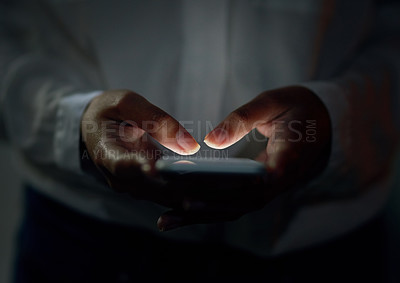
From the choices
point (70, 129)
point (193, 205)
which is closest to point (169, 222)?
point (193, 205)

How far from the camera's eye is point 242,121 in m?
0.19

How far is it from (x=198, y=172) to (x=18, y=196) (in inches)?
24.4

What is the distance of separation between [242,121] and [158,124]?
56 millimetres

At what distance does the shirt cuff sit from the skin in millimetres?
13

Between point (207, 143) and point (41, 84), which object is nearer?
point (207, 143)

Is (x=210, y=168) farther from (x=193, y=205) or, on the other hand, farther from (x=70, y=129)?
(x=70, y=129)

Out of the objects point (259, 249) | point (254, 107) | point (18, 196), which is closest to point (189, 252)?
point (259, 249)

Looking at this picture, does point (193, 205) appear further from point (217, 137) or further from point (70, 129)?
point (70, 129)

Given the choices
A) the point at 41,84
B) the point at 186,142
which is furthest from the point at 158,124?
the point at 41,84

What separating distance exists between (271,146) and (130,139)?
104mm

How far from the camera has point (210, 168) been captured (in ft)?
0.54

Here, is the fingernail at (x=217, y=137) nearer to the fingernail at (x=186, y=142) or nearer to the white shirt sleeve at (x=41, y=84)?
the fingernail at (x=186, y=142)

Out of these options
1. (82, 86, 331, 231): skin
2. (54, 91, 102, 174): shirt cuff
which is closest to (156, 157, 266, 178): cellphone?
(82, 86, 331, 231): skin

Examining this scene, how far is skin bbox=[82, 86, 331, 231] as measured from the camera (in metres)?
0.18
